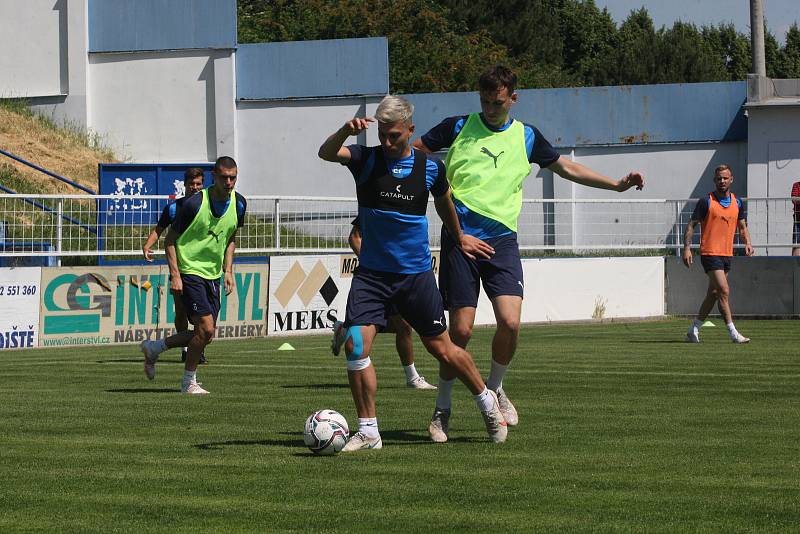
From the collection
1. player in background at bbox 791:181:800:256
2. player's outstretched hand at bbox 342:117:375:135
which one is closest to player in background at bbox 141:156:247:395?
player's outstretched hand at bbox 342:117:375:135

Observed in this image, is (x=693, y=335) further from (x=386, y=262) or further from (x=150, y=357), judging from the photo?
(x=386, y=262)

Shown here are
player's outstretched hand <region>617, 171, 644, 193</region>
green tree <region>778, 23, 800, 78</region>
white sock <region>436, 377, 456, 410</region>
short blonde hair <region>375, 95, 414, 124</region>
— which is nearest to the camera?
short blonde hair <region>375, 95, 414, 124</region>

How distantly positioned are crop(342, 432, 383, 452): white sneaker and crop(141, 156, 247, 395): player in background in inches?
170

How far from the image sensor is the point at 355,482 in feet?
22.5

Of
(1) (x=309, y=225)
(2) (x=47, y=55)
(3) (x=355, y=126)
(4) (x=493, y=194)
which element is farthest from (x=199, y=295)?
(2) (x=47, y=55)

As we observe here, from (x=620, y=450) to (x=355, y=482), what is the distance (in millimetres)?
1830

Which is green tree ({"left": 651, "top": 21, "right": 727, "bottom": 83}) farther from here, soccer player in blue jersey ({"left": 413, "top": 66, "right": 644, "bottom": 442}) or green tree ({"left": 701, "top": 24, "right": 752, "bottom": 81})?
soccer player in blue jersey ({"left": 413, "top": 66, "right": 644, "bottom": 442})

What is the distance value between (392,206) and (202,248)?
495 cm

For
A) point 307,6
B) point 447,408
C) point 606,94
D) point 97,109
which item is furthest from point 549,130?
point 447,408

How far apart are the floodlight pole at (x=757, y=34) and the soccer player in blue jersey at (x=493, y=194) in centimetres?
2803

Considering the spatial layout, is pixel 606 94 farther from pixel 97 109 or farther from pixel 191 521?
pixel 191 521

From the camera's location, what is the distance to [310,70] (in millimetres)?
35406

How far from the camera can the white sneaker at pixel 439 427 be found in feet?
27.7

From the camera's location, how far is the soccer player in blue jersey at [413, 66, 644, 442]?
894 centimetres
